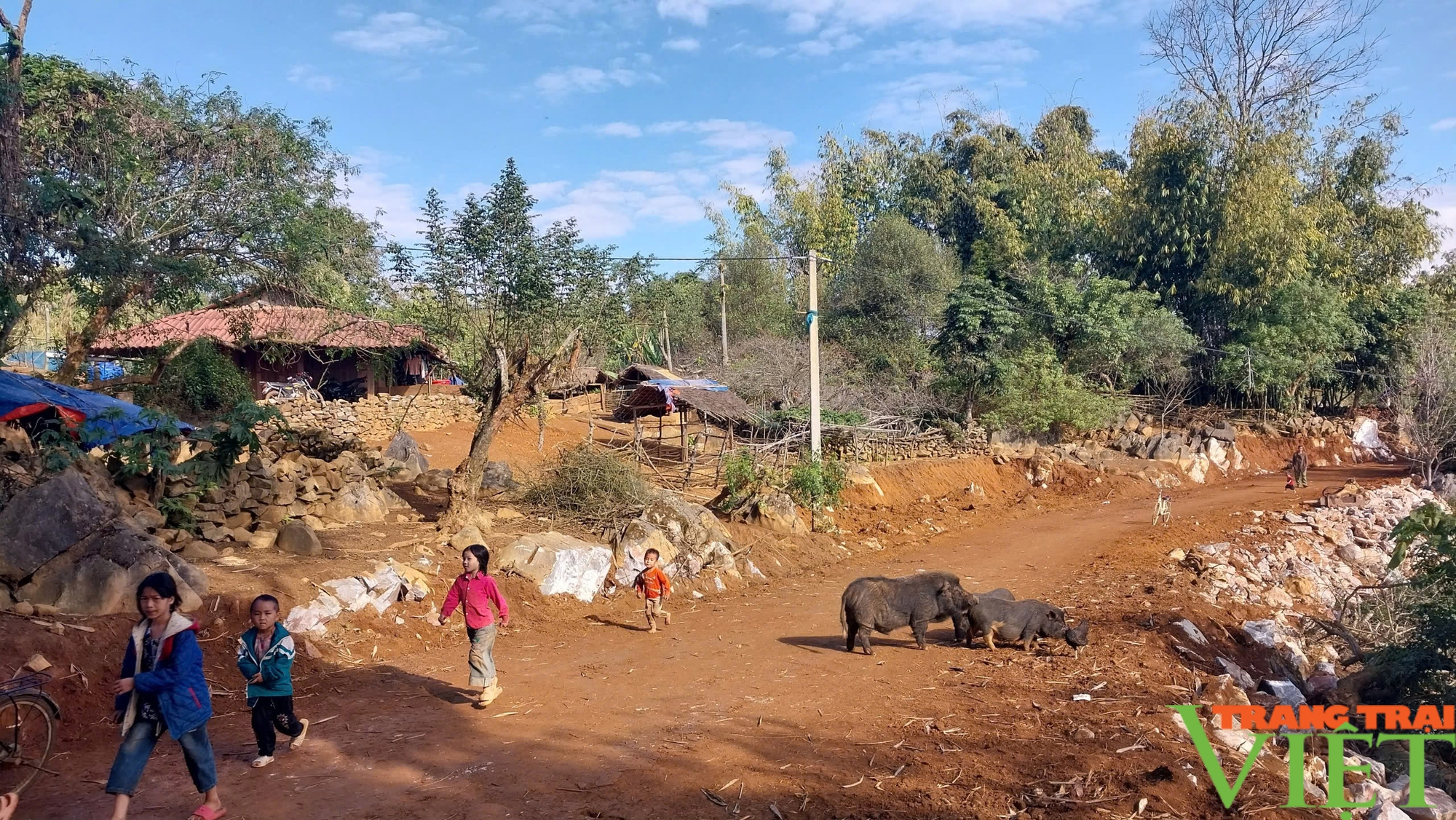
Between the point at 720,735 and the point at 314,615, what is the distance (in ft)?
16.9

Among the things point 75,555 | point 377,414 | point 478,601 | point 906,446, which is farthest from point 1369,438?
point 75,555

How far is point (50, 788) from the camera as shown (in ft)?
19.2

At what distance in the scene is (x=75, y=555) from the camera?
8359 mm

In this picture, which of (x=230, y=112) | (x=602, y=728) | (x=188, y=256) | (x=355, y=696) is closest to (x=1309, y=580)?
(x=602, y=728)

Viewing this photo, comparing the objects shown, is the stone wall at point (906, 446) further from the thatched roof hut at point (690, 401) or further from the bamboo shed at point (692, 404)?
the thatched roof hut at point (690, 401)

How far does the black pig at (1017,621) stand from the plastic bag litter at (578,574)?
16.9 feet

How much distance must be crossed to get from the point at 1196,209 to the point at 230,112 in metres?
29.3

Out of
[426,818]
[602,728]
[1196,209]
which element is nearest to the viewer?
[426,818]

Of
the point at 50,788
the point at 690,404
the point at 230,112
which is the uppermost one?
the point at 230,112

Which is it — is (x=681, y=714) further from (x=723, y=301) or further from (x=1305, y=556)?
(x=723, y=301)

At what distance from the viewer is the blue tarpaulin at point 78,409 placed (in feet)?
35.1

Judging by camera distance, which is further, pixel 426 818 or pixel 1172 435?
pixel 1172 435

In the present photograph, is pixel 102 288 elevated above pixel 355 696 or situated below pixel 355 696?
above

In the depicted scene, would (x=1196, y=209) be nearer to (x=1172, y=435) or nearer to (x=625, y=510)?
Result: (x=1172, y=435)
